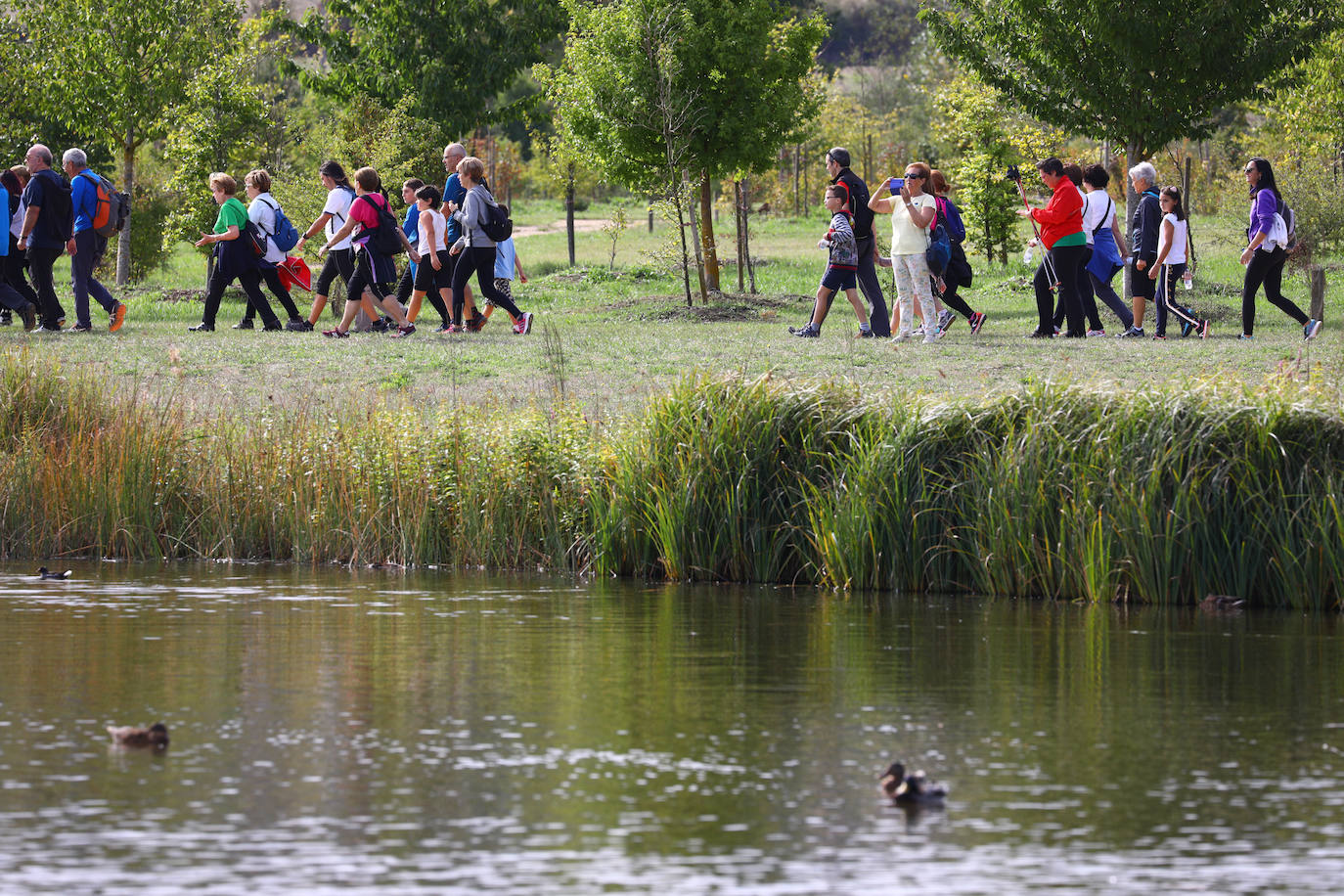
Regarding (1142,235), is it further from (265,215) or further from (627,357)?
(265,215)

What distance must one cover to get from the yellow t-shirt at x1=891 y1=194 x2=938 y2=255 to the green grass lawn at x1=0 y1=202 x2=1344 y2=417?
93cm

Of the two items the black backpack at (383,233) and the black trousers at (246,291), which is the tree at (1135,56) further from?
the black trousers at (246,291)

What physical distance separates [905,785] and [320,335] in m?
14.9

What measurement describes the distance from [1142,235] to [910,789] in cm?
1456

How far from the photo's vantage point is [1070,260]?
19438 millimetres

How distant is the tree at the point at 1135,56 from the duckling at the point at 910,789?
18668mm

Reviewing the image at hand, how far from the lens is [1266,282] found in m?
→ 19.2

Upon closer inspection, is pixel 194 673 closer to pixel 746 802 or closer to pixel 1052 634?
pixel 746 802

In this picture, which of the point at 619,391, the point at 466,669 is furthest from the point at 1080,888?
the point at 619,391

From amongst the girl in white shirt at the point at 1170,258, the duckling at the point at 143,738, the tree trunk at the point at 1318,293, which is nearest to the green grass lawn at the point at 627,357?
the tree trunk at the point at 1318,293

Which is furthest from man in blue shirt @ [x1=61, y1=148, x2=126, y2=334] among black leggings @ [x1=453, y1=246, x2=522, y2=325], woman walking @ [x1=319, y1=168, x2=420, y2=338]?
black leggings @ [x1=453, y1=246, x2=522, y2=325]

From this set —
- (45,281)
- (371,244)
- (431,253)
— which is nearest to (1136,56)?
(431,253)

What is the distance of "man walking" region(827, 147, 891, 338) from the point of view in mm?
19141

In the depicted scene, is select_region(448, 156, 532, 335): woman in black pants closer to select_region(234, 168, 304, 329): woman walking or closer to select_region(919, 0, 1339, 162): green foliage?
select_region(234, 168, 304, 329): woman walking
